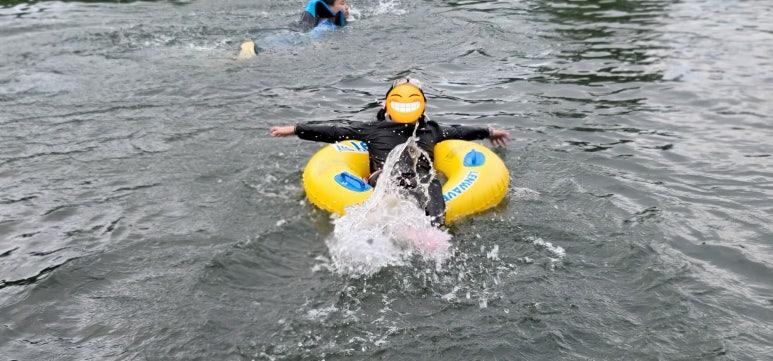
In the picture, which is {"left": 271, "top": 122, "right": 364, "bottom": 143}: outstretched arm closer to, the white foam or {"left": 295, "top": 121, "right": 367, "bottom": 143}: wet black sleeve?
{"left": 295, "top": 121, "right": 367, "bottom": 143}: wet black sleeve

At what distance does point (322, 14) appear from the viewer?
12.8m

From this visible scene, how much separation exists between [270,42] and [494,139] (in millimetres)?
5927

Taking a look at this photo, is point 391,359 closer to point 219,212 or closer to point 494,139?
point 219,212

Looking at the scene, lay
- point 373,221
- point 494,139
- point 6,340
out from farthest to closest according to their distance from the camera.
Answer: point 494,139 < point 373,221 < point 6,340

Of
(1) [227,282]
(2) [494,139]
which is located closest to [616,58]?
(2) [494,139]

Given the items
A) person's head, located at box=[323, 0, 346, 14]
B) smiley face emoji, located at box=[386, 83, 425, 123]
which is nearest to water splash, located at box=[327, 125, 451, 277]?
smiley face emoji, located at box=[386, 83, 425, 123]

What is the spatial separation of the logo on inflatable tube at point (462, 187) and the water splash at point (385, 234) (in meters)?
0.21

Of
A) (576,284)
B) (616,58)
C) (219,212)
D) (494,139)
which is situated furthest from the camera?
(616,58)

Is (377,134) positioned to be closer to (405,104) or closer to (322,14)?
(405,104)

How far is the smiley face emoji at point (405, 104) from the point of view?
630 centimetres

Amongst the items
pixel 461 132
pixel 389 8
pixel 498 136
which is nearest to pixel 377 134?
pixel 461 132

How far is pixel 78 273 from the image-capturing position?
5238mm

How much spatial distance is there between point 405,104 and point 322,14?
7062 mm

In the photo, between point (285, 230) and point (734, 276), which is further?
point (285, 230)
